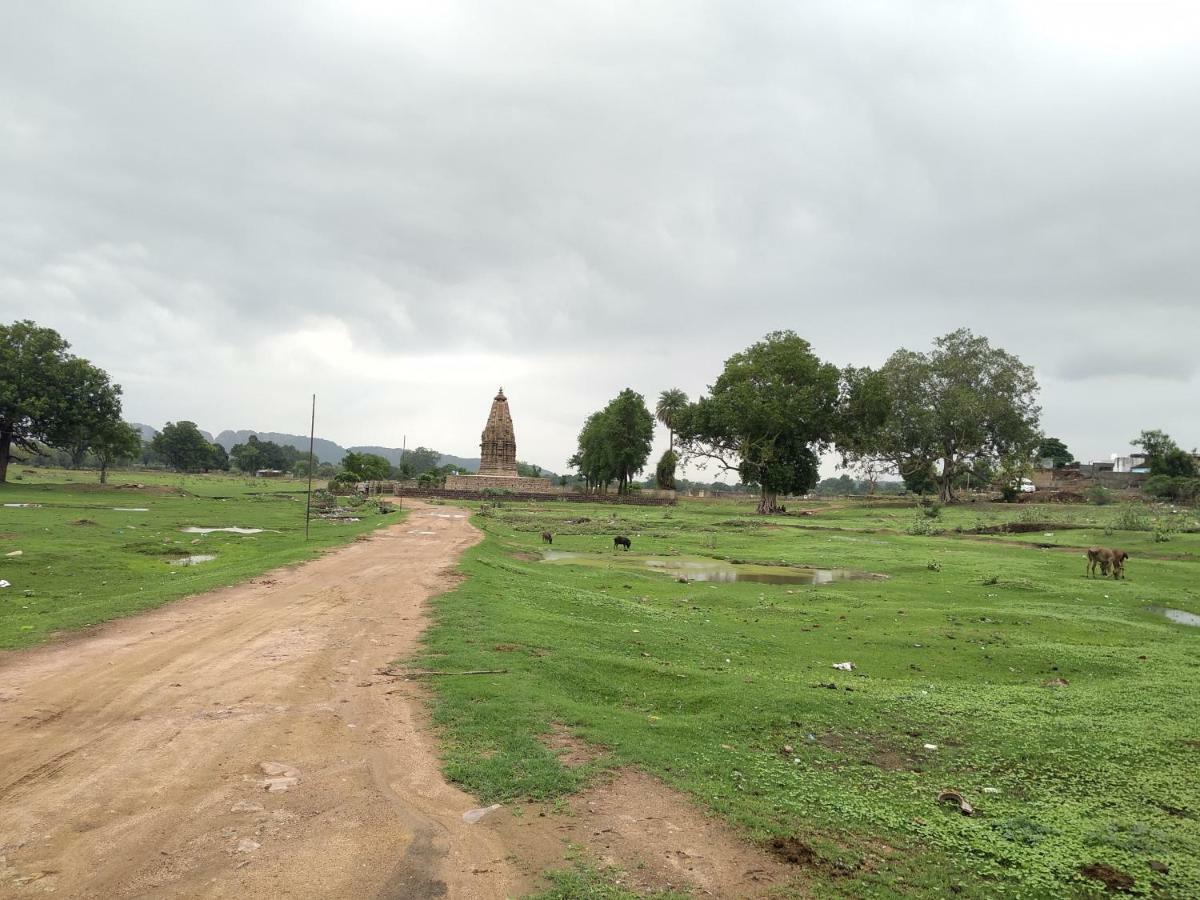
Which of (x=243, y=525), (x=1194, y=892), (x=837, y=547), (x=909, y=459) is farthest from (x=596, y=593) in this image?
(x=909, y=459)

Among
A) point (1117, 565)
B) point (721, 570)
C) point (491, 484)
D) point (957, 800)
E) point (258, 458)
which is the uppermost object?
point (258, 458)

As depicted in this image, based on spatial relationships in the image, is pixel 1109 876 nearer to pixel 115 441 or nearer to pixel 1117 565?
pixel 1117 565

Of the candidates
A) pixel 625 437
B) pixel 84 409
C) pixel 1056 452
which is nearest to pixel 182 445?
Answer: pixel 84 409

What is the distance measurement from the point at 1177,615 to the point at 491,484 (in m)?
74.1

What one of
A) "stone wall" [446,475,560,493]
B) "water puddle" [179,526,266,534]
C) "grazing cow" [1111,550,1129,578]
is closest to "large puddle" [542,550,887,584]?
"grazing cow" [1111,550,1129,578]

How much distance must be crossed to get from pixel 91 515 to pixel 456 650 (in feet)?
102

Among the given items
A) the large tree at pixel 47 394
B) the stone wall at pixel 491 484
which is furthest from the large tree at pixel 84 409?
the stone wall at pixel 491 484

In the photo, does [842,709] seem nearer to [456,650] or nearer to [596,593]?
[456,650]

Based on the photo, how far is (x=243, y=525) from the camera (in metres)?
32.7

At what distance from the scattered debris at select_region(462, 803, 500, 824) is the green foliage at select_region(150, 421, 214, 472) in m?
137

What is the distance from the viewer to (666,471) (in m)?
97.5

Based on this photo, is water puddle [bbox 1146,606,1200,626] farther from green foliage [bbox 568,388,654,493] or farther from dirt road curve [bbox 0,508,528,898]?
green foliage [bbox 568,388,654,493]

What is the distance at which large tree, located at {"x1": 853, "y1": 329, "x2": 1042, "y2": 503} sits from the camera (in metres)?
Result: 71.6

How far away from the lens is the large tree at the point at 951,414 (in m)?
71.6
